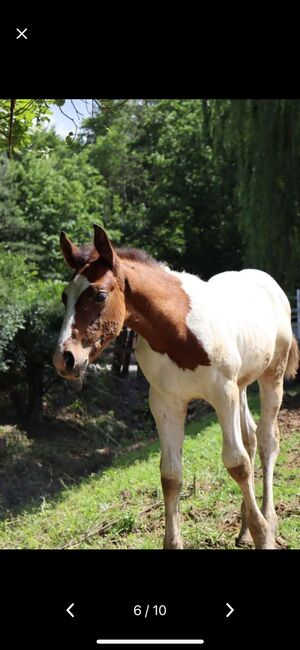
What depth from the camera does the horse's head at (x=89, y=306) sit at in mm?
3262

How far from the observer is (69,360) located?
3.25 metres

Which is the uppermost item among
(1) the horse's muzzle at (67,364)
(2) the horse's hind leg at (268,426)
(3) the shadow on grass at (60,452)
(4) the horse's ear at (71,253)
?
(4) the horse's ear at (71,253)

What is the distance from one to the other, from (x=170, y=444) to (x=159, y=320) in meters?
0.73

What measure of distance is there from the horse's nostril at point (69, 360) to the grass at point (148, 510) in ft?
6.24

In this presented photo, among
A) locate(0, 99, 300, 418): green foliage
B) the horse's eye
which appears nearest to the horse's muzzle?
the horse's eye

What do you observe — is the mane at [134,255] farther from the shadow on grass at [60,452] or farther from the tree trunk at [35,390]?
the tree trunk at [35,390]

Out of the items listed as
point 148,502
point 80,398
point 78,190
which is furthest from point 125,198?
point 148,502

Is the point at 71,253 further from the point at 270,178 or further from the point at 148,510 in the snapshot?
the point at 270,178

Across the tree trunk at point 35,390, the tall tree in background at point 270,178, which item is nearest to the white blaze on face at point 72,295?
the tree trunk at point 35,390

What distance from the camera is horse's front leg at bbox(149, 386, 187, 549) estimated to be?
3.99 m

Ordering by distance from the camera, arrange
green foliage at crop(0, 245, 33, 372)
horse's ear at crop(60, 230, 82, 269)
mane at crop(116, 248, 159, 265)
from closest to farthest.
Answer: horse's ear at crop(60, 230, 82, 269) → mane at crop(116, 248, 159, 265) → green foliage at crop(0, 245, 33, 372)

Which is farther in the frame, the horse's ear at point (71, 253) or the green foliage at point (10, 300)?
the green foliage at point (10, 300)

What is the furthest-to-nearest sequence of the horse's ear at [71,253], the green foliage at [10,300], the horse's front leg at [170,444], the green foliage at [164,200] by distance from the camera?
1. the green foliage at [164,200]
2. the green foliage at [10,300]
3. the horse's front leg at [170,444]
4. the horse's ear at [71,253]
